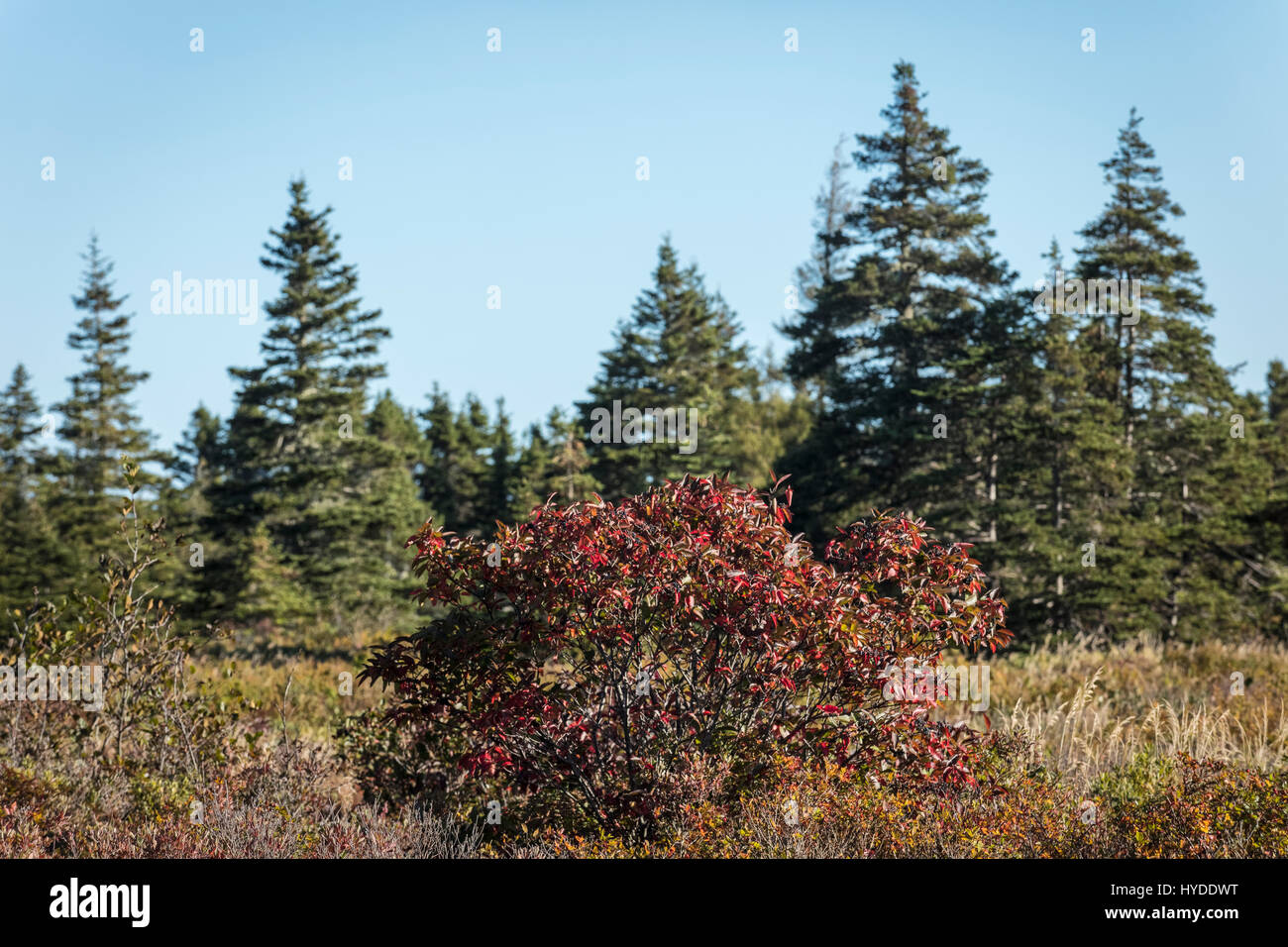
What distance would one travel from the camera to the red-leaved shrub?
17.5 ft

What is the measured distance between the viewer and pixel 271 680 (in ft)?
44.5

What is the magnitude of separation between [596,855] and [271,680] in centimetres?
970

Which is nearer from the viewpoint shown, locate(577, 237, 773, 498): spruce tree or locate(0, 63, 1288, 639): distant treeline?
locate(0, 63, 1288, 639): distant treeline

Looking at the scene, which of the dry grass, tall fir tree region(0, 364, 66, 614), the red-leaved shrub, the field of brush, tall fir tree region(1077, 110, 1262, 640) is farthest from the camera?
tall fir tree region(0, 364, 66, 614)

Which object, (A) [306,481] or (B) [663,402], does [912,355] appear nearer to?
(B) [663,402]

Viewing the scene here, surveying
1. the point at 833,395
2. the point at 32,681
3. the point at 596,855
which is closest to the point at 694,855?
the point at 596,855

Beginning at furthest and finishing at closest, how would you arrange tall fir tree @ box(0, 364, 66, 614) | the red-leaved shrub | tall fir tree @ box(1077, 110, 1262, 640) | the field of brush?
tall fir tree @ box(0, 364, 66, 614)
tall fir tree @ box(1077, 110, 1262, 640)
the red-leaved shrub
the field of brush

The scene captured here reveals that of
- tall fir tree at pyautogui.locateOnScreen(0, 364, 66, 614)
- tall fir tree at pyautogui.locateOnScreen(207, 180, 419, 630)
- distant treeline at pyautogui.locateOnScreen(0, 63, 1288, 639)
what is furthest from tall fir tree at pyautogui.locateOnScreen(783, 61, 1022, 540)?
tall fir tree at pyautogui.locateOnScreen(0, 364, 66, 614)

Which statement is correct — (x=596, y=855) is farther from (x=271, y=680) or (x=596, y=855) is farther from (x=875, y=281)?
(x=875, y=281)

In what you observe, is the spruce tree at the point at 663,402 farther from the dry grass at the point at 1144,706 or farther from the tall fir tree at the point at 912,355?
the dry grass at the point at 1144,706

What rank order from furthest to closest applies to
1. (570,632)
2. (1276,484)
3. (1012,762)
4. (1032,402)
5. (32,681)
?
(1276,484) < (1032,402) < (32,681) < (1012,762) < (570,632)

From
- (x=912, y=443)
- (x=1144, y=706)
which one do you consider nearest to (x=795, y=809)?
(x=1144, y=706)

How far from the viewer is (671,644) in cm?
561

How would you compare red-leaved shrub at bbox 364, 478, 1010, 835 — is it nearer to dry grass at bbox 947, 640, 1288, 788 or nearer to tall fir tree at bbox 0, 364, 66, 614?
dry grass at bbox 947, 640, 1288, 788
